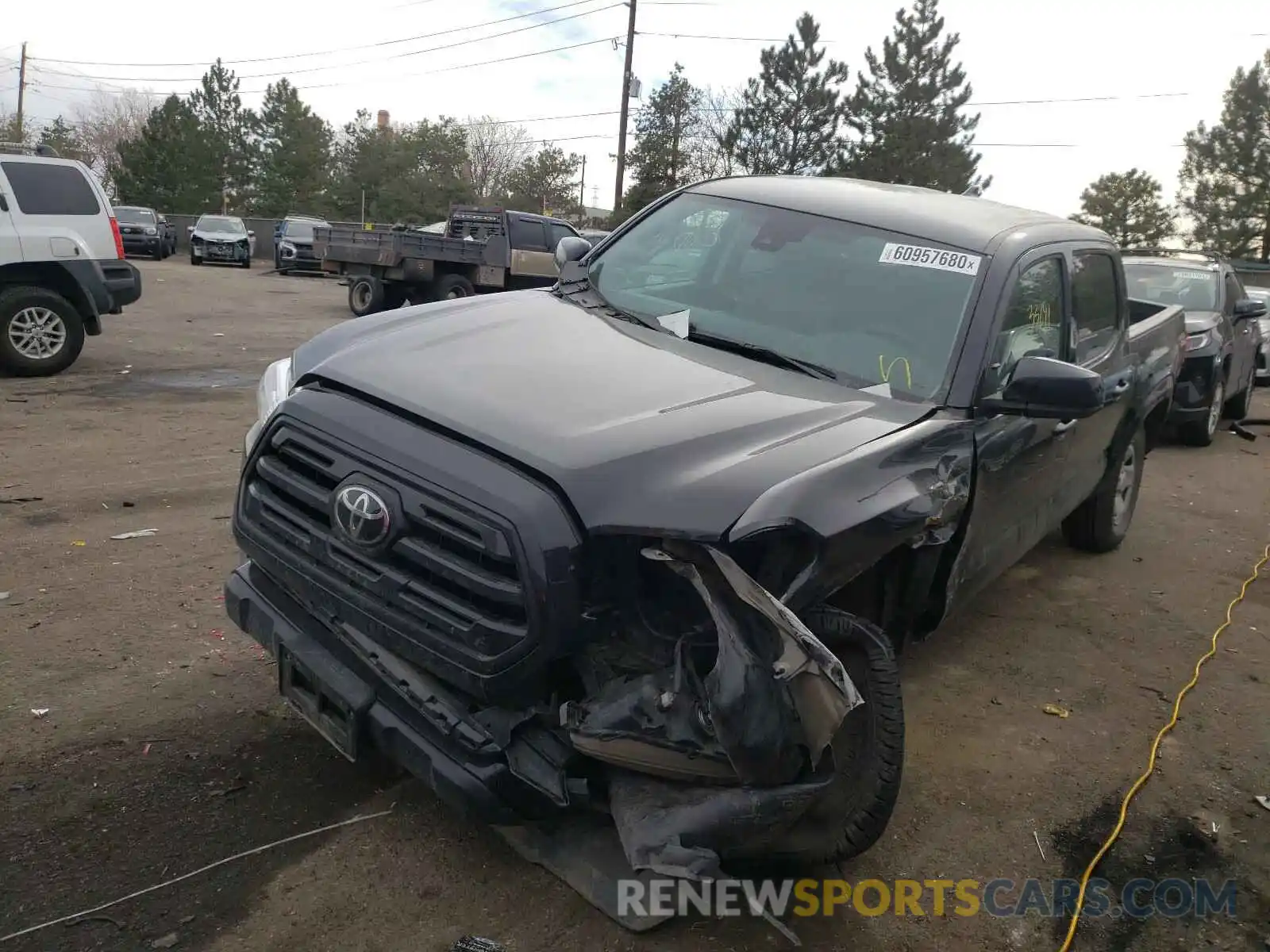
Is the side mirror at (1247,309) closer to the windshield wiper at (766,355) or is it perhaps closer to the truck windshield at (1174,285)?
the truck windshield at (1174,285)

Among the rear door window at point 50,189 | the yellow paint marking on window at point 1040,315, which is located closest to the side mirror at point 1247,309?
the yellow paint marking on window at point 1040,315

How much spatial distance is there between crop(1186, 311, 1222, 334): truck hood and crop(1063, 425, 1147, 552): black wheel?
12.4 feet

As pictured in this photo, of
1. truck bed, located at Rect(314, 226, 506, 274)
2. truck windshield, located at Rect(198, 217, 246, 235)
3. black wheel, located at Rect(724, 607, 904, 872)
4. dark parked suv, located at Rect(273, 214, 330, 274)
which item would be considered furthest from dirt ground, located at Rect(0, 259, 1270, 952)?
truck windshield, located at Rect(198, 217, 246, 235)

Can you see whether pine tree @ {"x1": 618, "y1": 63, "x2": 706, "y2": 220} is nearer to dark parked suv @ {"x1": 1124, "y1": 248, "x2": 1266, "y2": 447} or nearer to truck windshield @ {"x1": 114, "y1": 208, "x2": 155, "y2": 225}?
truck windshield @ {"x1": 114, "y1": 208, "x2": 155, "y2": 225}

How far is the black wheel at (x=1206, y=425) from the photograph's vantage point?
31.4 feet

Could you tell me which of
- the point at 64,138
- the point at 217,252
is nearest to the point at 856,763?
the point at 217,252

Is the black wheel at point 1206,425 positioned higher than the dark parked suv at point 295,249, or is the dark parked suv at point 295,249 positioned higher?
the dark parked suv at point 295,249

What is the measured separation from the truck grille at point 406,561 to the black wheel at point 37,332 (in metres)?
7.90

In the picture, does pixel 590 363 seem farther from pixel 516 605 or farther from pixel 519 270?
pixel 519 270

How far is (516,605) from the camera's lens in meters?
2.24

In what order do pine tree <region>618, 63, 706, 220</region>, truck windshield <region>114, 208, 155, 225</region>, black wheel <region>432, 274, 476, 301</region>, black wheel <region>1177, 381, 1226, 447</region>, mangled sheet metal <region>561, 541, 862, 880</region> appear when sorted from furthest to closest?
pine tree <region>618, 63, 706, 220</region> → truck windshield <region>114, 208, 155, 225</region> → black wheel <region>432, 274, 476, 301</region> → black wheel <region>1177, 381, 1226, 447</region> → mangled sheet metal <region>561, 541, 862, 880</region>

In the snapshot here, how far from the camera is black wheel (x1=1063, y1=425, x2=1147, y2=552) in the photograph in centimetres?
575

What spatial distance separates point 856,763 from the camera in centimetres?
252

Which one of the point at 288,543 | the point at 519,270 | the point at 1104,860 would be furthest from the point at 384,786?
the point at 519,270
